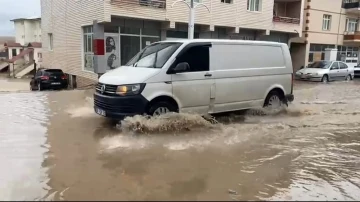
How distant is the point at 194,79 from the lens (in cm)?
731

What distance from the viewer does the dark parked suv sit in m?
18.4

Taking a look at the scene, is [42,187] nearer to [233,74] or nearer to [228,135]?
[228,135]

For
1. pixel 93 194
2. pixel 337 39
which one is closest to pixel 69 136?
pixel 93 194

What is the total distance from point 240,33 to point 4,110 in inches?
718

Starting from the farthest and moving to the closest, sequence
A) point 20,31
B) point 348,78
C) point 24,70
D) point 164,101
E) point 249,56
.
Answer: point 20,31 < point 24,70 < point 348,78 < point 249,56 < point 164,101

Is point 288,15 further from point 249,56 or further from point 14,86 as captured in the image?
point 14,86

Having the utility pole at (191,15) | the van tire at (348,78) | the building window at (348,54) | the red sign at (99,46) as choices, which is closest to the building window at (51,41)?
the red sign at (99,46)

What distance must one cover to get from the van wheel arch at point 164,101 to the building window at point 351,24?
3119 centimetres

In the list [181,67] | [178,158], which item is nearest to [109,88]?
[181,67]

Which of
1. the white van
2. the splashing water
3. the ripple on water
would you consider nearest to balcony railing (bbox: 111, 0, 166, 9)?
the ripple on water

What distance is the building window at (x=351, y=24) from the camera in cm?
3269

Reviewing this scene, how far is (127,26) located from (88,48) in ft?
9.34

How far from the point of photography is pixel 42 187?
4203 millimetres

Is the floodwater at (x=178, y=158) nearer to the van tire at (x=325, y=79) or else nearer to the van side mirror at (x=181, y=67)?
the van side mirror at (x=181, y=67)
